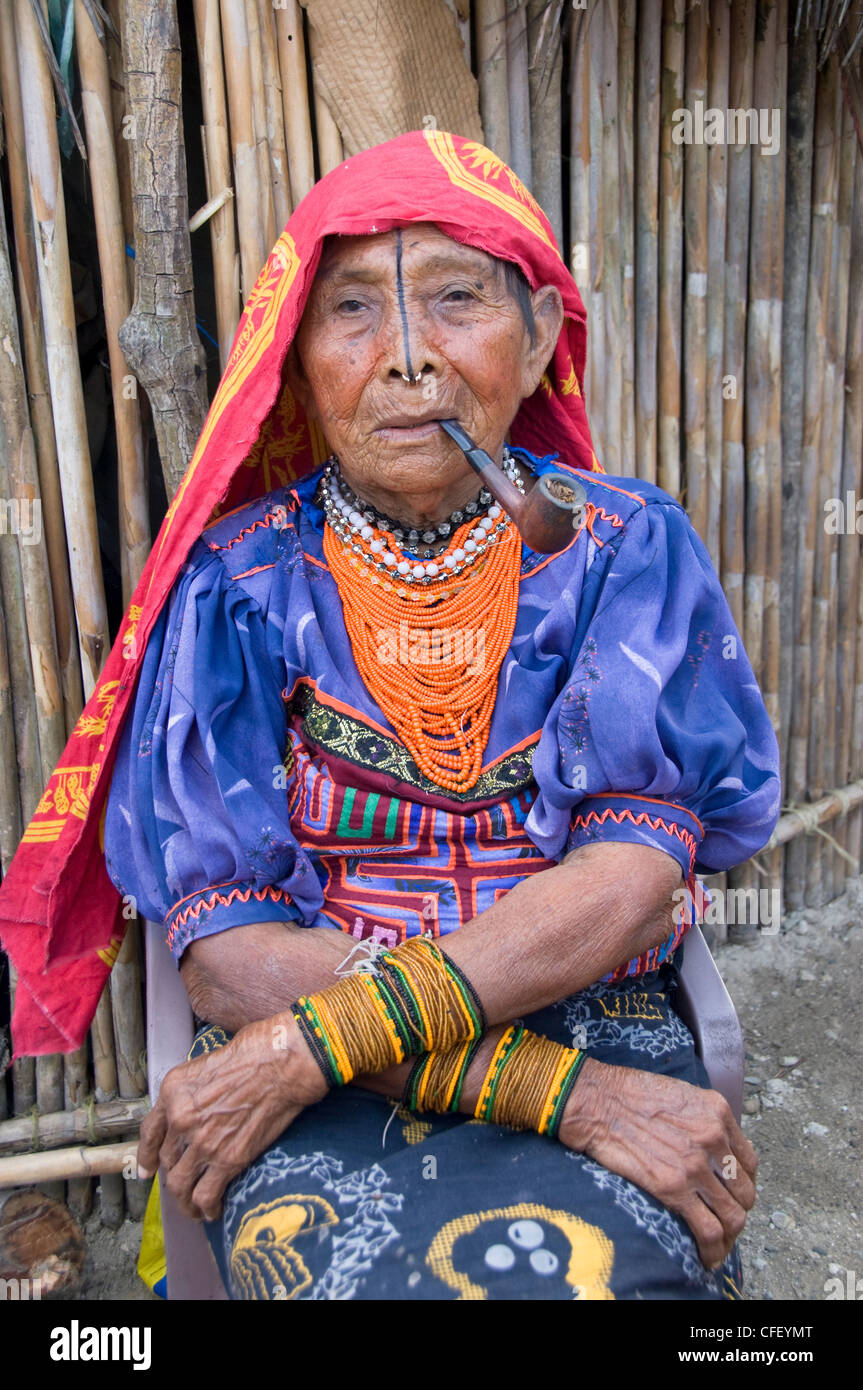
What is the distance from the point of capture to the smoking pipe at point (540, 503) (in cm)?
157

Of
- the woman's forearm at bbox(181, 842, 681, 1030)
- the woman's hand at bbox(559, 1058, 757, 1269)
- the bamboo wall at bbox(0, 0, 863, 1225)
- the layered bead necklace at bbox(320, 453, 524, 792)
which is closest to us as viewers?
the woman's hand at bbox(559, 1058, 757, 1269)

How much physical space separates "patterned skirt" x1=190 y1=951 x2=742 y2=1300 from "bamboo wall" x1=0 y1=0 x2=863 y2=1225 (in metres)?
1.01

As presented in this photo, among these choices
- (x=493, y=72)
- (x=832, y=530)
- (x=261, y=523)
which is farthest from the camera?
(x=832, y=530)

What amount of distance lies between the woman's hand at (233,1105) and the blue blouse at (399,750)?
0.22m

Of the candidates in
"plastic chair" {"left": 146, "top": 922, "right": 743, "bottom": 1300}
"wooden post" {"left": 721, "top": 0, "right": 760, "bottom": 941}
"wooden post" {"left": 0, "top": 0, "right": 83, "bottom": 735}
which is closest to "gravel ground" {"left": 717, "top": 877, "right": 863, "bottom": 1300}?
"plastic chair" {"left": 146, "top": 922, "right": 743, "bottom": 1300}

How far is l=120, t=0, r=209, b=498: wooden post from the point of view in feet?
6.57

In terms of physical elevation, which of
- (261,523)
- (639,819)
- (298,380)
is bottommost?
(639,819)

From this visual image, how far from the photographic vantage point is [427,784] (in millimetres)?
1787

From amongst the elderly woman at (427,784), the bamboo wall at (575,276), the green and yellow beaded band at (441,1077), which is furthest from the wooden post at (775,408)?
the green and yellow beaded band at (441,1077)

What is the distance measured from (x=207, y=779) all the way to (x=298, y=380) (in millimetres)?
720

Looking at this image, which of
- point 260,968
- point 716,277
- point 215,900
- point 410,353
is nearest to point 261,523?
point 410,353

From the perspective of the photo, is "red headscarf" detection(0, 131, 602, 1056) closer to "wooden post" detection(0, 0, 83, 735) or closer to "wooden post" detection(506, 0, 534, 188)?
"wooden post" detection(0, 0, 83, 735)

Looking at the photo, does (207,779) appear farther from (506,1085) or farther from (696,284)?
(696,284)

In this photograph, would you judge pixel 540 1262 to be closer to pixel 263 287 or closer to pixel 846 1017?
pixel 263 287
